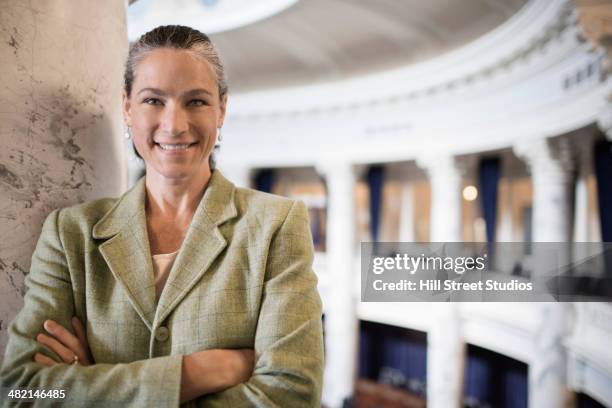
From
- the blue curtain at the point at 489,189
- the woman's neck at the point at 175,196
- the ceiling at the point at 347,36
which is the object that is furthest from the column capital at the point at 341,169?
the woman's neck at the point at 175,196

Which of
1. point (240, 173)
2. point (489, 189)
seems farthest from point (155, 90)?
point (240, 173)

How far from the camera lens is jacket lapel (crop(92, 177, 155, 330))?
1.15 metres

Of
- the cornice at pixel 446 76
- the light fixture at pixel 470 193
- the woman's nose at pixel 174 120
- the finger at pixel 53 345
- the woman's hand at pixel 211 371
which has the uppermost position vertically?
the cornice at pixel 446 76

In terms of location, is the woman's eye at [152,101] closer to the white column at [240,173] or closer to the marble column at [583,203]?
the marble column at [583,203]

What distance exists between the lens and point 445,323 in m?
7.90

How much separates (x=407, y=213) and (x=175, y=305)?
9451mm

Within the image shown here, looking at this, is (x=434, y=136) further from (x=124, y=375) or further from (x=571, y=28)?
(x=124, y=375)

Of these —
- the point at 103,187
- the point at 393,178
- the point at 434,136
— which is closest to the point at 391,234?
the point at 393,178

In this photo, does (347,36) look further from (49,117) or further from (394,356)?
(49,117)

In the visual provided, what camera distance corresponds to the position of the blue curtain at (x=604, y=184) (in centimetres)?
550

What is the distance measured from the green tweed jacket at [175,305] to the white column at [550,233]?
599 cm

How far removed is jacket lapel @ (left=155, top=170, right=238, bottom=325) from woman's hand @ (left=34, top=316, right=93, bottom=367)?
0.71 ft

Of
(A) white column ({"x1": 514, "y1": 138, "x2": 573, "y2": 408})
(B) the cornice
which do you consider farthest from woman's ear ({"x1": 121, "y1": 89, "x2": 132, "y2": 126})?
(A) white column ({"x1": 514, "y1": 138, "x2": 573, "y2": 408})

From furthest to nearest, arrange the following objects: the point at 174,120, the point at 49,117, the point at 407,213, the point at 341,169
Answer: the point at 407,213, the point at 341,169, the point at 49,117, the point at 174,120
